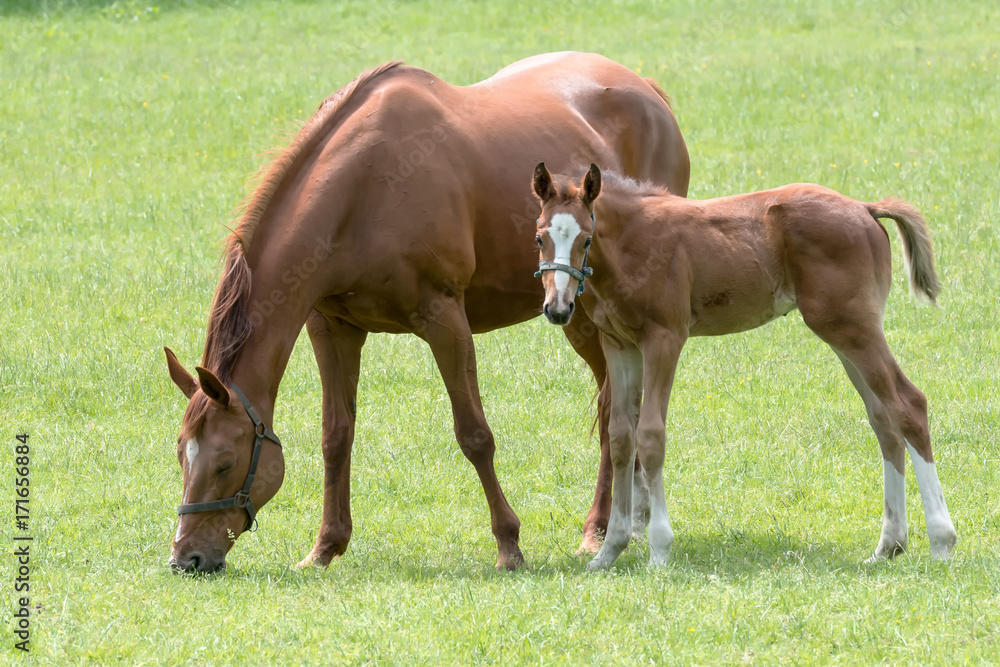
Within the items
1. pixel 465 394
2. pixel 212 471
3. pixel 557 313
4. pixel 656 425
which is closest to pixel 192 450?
pixel 212 471

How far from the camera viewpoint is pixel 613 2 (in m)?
23.1

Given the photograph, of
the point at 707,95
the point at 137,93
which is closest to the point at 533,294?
the point at 707,95

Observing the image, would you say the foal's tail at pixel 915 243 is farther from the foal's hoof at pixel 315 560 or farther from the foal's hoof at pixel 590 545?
the foal's hoof at pixel 315 560

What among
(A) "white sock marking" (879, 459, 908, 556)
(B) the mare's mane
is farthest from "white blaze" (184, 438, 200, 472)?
(A) "white sock marking" (879, 459, 908, 556)

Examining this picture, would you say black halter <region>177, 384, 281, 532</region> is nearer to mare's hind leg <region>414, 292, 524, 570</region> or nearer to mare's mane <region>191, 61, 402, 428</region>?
mare's mane <region>191, 61, 402, 428</region>

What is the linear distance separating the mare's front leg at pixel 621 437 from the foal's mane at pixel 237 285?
5.95 feet

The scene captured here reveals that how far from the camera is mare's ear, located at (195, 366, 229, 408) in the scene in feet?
18.0

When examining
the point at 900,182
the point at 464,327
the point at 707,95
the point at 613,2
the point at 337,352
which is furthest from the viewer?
the point at 613,2

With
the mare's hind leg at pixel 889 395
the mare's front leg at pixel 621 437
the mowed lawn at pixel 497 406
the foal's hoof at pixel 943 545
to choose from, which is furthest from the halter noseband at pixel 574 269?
the foal's hoof at pixel 943 545

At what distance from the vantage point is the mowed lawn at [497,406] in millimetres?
4910

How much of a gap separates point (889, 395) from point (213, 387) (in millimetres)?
3182

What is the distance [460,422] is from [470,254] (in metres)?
0.90

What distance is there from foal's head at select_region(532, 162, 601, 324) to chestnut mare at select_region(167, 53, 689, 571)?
3.22 feet

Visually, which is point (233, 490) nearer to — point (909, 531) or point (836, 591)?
point (836, 591)
